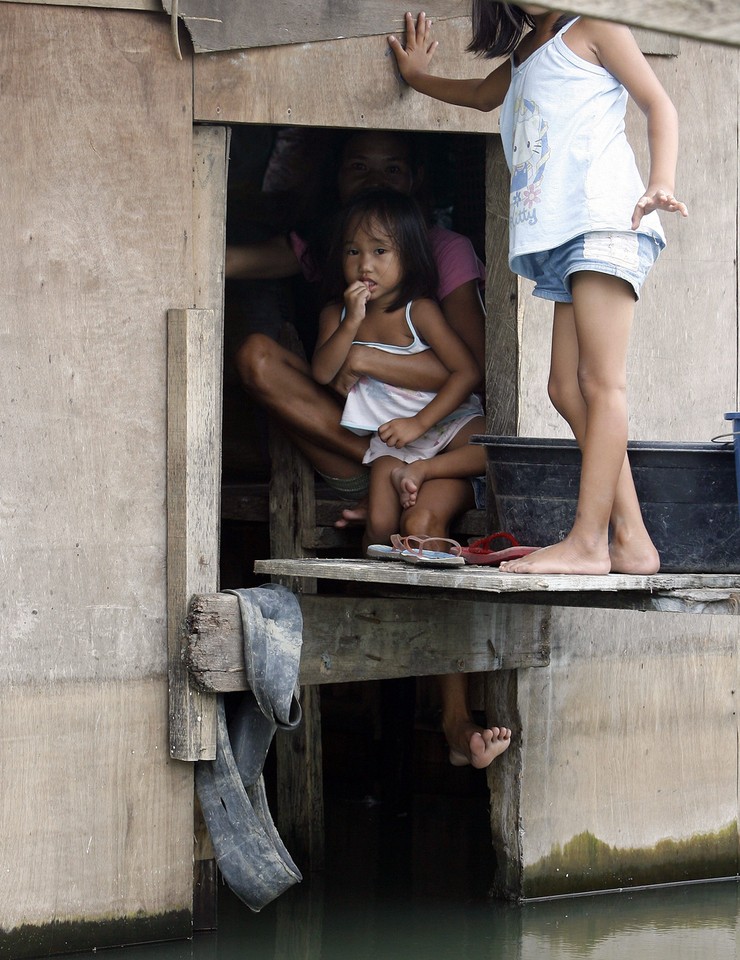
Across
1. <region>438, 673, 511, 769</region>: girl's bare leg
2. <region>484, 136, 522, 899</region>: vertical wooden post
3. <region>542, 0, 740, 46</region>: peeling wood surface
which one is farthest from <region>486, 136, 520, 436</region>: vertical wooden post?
<region>542, 0, 740, 46</region>: peeling wood surface

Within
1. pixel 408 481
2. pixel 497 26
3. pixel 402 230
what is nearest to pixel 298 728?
pixel 408 481

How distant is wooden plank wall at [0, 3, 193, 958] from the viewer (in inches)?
145

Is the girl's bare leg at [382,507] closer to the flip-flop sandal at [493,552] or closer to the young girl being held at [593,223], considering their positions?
the flip-flop sandal at [493,552]

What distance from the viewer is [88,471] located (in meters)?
3.74

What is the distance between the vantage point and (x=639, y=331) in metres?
4.40

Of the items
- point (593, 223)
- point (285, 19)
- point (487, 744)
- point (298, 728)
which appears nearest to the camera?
point (593, 223)

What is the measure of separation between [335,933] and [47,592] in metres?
1.32

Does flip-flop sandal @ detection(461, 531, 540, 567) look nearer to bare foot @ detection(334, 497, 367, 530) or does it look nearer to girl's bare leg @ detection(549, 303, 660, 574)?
girl's bare leg @ detection(549, 303, 660, 574)

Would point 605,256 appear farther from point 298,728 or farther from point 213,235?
point 298,728

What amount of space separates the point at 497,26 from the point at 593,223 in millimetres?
751

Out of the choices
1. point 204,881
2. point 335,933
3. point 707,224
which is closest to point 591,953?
point 335,933

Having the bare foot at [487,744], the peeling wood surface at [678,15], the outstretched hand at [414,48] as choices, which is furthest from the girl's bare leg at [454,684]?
the peeling wood surface at [678,15]

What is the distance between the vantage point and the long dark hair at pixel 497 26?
141 inches

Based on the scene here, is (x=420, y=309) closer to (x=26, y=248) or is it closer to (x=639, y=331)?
(x=639, y=331)
